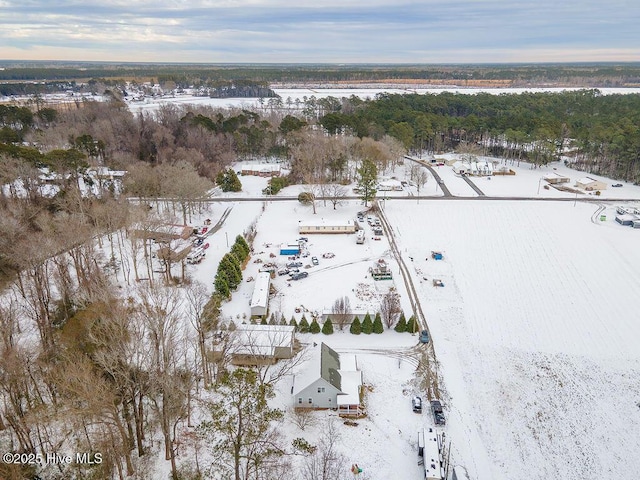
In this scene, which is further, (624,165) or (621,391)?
(624,165)

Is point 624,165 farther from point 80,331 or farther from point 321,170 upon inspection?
point 80,331

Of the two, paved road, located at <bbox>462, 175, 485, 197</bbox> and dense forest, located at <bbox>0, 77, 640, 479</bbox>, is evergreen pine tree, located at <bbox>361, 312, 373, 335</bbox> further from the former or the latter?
paved road, located at <bbox>462, 175, 485, 197</bbox>

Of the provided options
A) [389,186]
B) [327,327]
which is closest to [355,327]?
[327,327]

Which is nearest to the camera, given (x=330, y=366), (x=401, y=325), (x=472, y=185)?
(x=330, y=366)

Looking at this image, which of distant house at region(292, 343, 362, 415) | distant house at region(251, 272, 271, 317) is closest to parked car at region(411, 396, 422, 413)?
distant house at region(292, 343, 362, 415)

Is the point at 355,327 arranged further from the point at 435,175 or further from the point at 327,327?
the point at 435,175

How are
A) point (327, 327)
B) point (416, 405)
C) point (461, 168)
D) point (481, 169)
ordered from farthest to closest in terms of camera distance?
point (461, 168) < point (481, 169) < point (327, 327) < point (416, 405)

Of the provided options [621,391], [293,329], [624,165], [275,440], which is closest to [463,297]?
[621,391]
